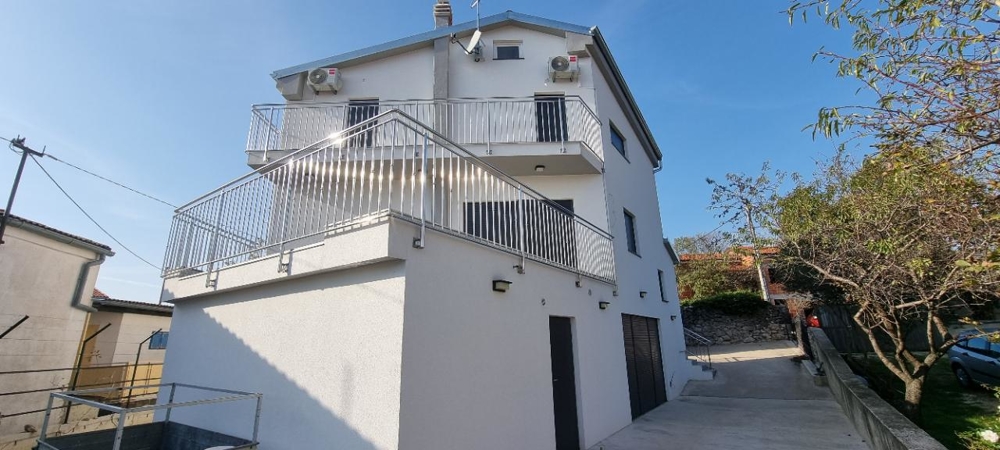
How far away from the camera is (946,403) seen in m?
9.19

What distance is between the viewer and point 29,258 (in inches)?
382

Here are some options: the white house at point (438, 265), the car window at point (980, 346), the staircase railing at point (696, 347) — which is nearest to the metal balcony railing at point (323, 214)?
the white house at point (438, 265)

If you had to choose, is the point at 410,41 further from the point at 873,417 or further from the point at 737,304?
the point at 737,304

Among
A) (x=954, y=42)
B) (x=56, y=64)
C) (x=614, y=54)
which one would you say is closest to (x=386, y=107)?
(x=614, y=54)

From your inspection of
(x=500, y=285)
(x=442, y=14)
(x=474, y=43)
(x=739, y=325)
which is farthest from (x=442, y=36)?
(x=739, y=325)

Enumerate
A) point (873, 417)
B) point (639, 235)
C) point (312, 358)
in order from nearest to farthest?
point (312, 358), point (873, 417), point (639, 235)

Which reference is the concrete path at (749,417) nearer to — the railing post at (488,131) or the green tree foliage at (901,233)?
the green tree foliage at (901,233)

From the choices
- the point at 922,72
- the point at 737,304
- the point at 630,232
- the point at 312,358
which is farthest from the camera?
the point at 737,304

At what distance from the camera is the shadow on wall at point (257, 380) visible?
382 centimetres

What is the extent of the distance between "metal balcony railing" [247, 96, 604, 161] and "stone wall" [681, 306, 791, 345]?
48.7 feet

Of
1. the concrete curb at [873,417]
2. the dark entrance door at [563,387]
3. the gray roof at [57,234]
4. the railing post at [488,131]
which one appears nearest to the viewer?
the concrete curb at [873,417]

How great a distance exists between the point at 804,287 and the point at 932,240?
349 inches

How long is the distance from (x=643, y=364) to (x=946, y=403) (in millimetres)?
6941

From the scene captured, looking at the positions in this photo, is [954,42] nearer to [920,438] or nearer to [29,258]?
Answer: [920,438]
